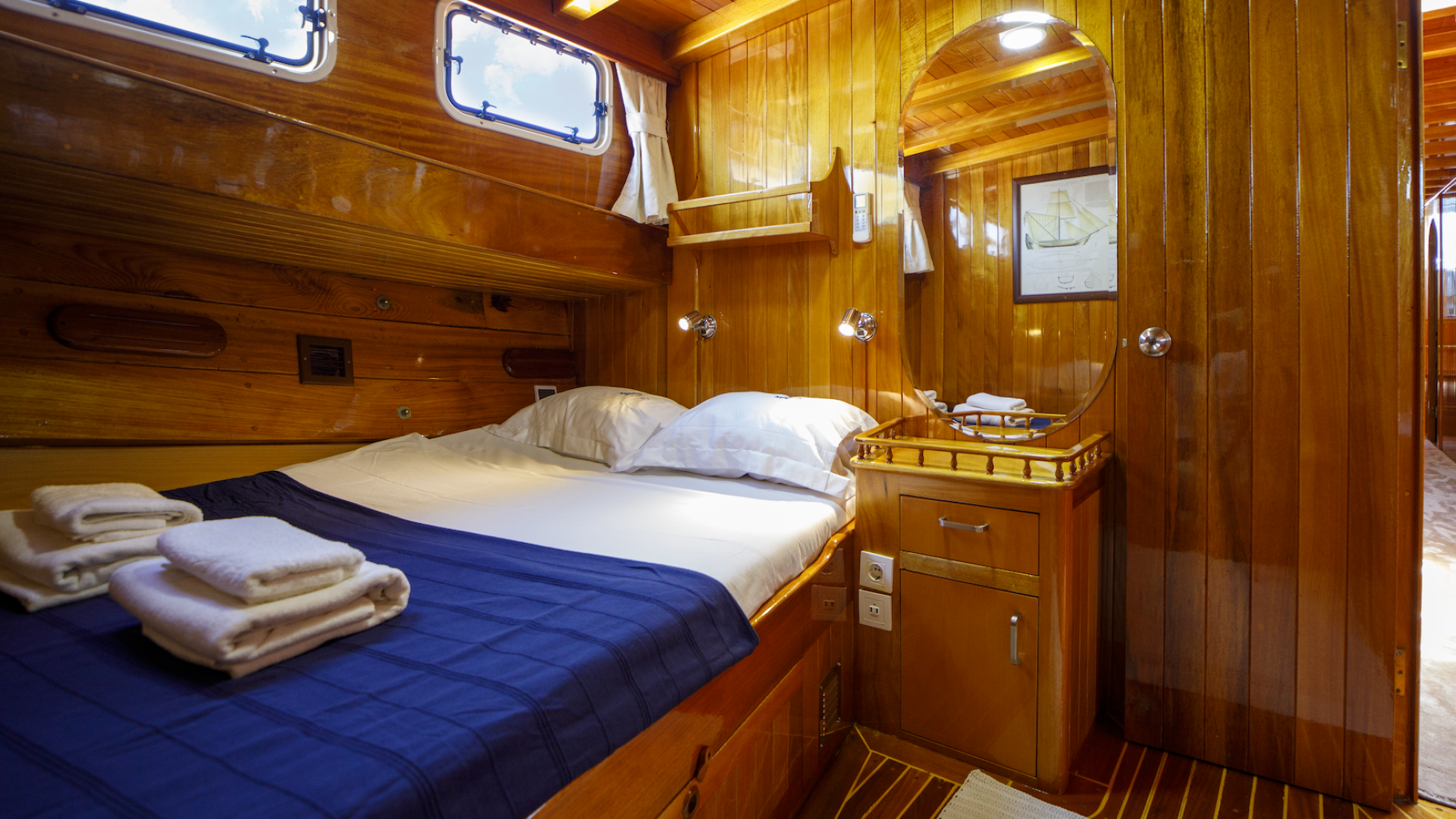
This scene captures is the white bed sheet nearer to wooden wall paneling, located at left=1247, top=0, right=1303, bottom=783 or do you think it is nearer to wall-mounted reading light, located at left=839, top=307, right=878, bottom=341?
wall-mounted reading light, located at left=839, top=307, right=878, bottom=341

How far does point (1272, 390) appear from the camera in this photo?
168cm

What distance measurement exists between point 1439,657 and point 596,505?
2.81 meters

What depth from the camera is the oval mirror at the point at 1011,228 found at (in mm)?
1908

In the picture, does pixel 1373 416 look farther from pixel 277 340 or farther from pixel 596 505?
pixel 277 340

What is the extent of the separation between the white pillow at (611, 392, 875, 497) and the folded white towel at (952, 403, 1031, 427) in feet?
0.99

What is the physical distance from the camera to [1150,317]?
1.84 metres

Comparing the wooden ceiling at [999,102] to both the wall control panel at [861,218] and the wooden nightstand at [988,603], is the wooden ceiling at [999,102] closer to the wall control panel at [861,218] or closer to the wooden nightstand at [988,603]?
the wall control panel at [861,218]

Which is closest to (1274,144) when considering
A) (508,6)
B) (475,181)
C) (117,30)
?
(475,181)

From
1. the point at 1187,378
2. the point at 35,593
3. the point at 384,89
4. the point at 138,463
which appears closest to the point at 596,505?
the point at 35,593

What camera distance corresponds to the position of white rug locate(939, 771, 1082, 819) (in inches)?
60.4

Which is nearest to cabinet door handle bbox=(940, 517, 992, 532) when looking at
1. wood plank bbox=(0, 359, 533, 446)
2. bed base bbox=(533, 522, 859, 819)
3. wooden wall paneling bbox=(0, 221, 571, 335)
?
bed base bbox=(533, 522, 859, 819)

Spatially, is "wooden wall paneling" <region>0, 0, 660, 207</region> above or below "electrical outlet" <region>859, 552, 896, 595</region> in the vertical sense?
above

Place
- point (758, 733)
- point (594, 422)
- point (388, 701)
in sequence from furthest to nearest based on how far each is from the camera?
1. point (594, 422)
2. point (758, 733)
3. point (388, 701)

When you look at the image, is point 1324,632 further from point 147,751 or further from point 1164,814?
point 147,751
